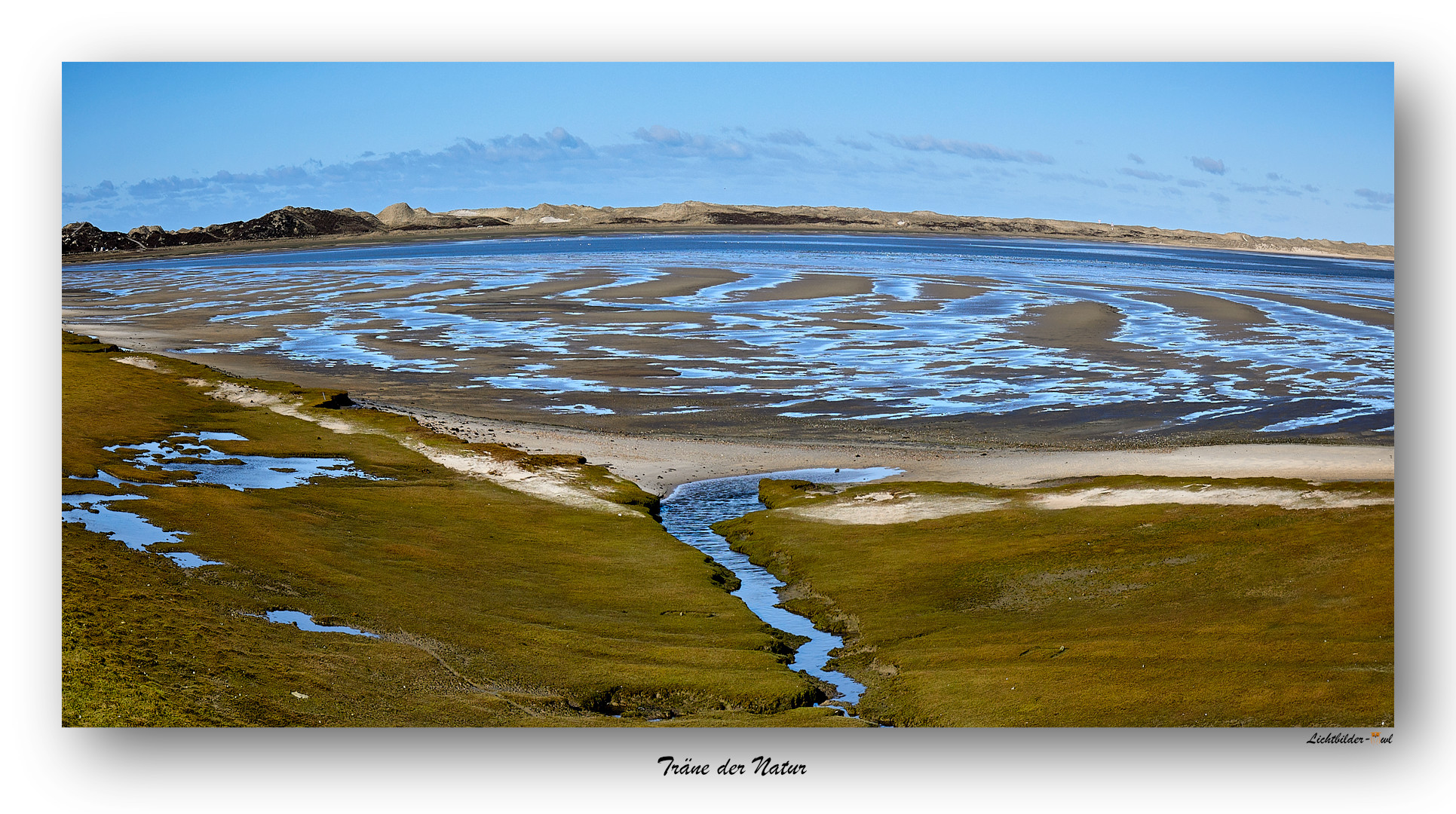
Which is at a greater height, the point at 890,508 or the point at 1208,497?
the point at 1208,497

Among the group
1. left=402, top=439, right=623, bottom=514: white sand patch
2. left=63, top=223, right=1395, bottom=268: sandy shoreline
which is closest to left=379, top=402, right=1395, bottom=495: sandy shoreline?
left=402, top=439, right=623, bottom=514: white sand patch

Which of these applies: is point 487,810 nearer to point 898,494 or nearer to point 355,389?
point 898,494

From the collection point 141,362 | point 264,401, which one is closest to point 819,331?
point 264,401

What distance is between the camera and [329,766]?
1748 cm

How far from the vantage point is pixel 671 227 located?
55250 mm

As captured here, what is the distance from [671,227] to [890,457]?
21334 mm

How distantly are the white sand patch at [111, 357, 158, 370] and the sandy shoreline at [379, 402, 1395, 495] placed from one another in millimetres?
7889

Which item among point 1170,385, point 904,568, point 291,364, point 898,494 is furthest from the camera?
point 291,364

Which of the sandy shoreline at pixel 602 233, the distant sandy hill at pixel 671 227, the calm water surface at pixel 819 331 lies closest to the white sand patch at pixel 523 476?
the distant sandy hill at pixel 671 227

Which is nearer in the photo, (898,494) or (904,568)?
(904,568)

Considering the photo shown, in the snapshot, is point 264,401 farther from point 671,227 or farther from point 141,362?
point 671,227
